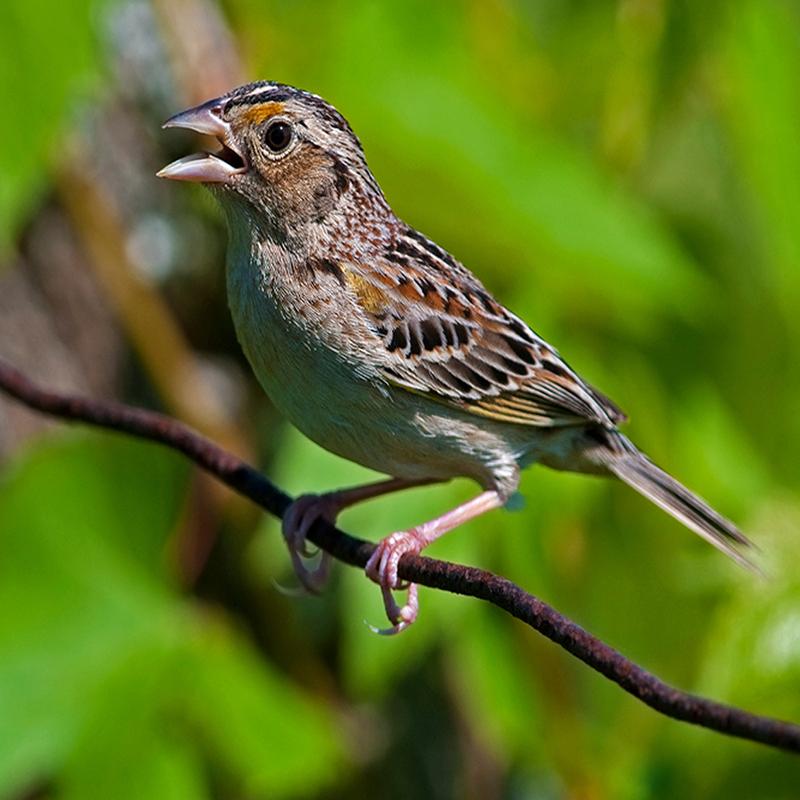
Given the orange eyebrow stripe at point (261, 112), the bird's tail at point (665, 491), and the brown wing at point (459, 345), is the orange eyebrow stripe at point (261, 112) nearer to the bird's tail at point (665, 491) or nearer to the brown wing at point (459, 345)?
the brown wing at point (459, 345)

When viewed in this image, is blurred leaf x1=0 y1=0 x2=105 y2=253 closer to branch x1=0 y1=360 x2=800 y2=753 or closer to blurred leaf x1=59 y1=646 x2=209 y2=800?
branch x1=0 y1=360 x2=800 y2=753

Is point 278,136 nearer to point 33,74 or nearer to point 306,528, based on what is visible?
point 306,528

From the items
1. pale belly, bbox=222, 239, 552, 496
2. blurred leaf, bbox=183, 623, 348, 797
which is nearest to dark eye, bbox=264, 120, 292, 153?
pale belly, bbox=222, 239, 552, 496

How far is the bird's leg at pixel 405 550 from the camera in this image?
2.94 m

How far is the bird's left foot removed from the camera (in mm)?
2936

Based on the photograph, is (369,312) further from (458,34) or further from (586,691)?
(586,691)

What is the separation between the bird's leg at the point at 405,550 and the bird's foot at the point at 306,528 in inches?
7.5

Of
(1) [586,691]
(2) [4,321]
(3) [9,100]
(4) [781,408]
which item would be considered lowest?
(1) [586,691]

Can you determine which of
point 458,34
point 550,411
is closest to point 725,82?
point 458,34

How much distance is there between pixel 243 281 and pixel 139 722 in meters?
1.61

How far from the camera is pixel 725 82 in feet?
14.0

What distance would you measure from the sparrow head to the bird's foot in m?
0.59

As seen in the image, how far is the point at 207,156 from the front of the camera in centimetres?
295

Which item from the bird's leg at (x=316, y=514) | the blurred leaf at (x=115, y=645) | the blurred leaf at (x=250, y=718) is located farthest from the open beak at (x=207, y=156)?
the blurred leaf at (x=250, y=718)
